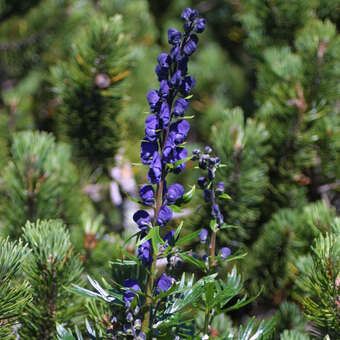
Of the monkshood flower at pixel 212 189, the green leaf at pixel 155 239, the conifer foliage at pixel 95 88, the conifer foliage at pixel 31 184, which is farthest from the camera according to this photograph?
the conifer foliage at pixel 95 88

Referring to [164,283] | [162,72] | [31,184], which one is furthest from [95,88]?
[164,283]

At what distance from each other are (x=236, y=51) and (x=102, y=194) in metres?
1.17

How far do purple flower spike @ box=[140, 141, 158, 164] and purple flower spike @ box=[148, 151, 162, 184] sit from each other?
0.03m

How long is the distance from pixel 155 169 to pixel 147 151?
0.05m

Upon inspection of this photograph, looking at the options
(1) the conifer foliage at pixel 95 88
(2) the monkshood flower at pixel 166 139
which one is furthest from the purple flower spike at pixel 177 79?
(1) the conifer foliage at pixel 95 88

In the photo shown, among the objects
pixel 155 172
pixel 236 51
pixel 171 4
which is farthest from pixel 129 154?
pixel 171 4

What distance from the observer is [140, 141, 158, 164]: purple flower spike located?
1.69 feet

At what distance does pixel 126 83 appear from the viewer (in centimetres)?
114

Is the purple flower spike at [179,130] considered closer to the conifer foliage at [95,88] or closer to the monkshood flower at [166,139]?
the monkshood flower at [166,139]

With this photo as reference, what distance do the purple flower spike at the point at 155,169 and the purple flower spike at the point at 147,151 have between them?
0.11 ft

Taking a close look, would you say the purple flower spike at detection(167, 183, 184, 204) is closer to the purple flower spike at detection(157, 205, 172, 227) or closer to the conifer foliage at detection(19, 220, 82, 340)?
the purple flower spike at detection(157, 205, 172, 227)

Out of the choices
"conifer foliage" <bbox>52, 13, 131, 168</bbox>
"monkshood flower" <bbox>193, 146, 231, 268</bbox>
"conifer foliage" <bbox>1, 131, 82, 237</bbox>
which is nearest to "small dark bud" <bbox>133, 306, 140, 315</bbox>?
"monkshood flower" <bbox>193, 146, 231, 268</bbox>

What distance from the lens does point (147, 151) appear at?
52 cm

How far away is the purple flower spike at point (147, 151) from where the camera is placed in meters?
0.52
